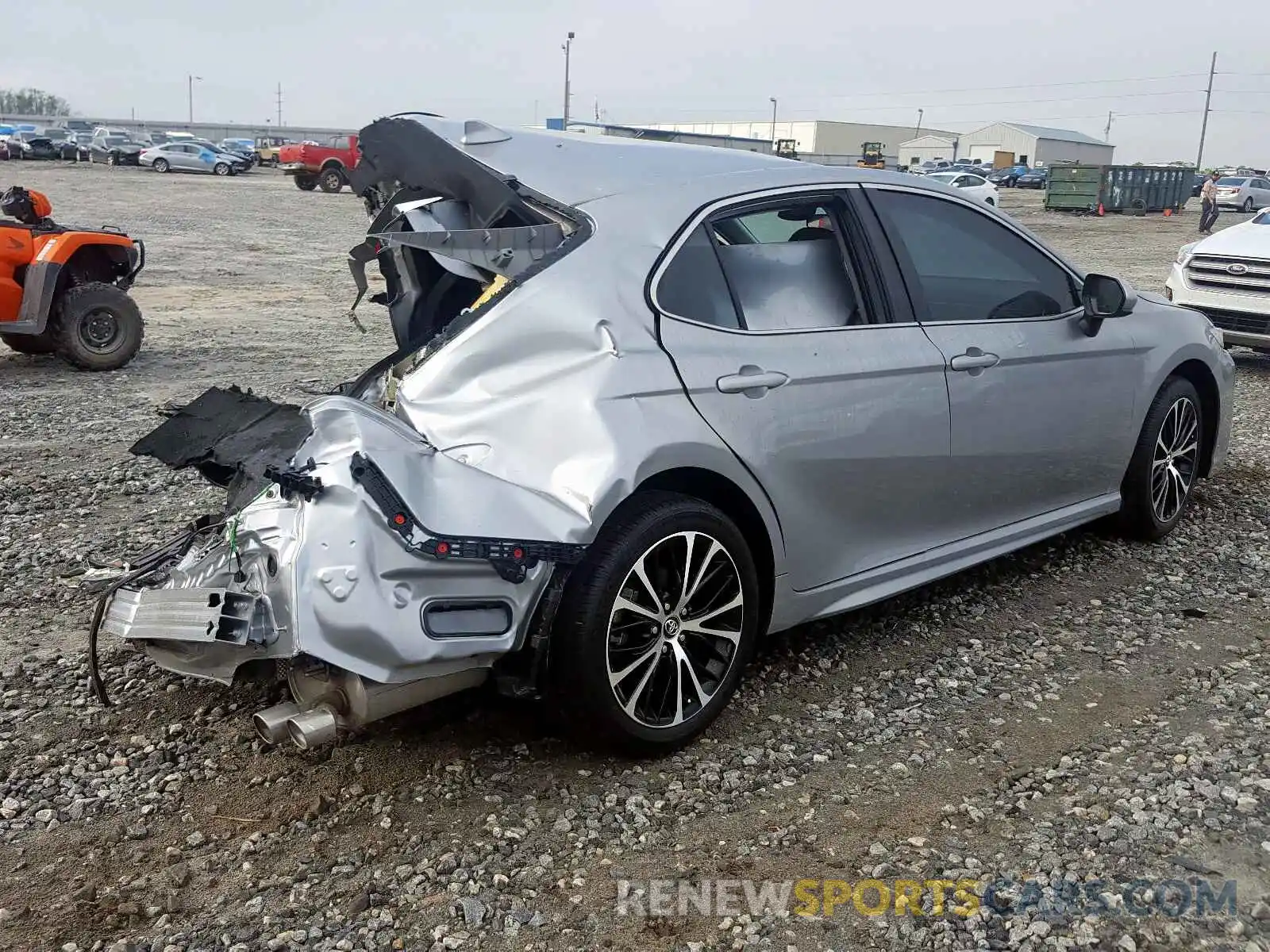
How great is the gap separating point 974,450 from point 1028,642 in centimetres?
80

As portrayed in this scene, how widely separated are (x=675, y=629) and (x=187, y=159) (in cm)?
4853

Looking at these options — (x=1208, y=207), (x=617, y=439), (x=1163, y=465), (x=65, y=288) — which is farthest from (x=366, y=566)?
(x=1208, y=207)

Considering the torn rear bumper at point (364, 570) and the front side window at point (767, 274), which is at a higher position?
the front side window at point (767, 274)

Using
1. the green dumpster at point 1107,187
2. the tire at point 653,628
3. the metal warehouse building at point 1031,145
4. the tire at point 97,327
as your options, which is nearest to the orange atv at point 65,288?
the tire at point 97,327

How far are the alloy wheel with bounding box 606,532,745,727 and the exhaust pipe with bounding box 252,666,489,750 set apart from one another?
1.54 feet

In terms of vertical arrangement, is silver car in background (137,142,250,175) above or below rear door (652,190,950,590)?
above

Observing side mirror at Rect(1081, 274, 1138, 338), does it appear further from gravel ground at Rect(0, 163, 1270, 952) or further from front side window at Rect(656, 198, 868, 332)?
front side window at Rect(656, 198, 868, 332)

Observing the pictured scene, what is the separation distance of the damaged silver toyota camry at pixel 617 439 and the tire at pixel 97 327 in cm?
602

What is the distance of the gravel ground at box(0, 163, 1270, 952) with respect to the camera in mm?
2717

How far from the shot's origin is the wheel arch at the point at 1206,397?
17.6ft

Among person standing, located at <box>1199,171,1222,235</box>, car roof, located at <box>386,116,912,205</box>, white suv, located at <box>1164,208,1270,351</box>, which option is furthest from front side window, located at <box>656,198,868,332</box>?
person standing, located at <box>1199,171,1222,235</box>

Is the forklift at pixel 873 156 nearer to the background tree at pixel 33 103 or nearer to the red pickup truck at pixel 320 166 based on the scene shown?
the red pickup truck at pixel 320 166

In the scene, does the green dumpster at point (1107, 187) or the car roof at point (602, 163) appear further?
the green dumpster at point (1107, 187)

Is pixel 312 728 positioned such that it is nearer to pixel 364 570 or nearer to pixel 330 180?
pixel 364 570
